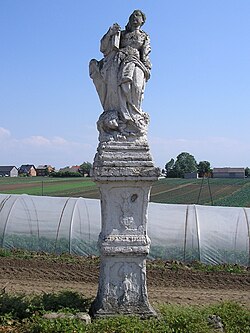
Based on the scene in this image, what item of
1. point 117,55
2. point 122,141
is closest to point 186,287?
point 122,141

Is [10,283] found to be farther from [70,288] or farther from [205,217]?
[205,217]

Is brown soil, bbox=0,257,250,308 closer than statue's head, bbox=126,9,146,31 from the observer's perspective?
No

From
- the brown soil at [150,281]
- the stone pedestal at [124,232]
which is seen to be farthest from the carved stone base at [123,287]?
the brown soil at [150,281]

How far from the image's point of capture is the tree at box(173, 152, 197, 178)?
9750cm

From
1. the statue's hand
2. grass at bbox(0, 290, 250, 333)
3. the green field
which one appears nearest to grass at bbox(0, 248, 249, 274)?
grass at bbox(0, 290, 250, 333)

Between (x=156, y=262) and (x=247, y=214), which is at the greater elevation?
(x=247, y=214)

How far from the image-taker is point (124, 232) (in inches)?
311

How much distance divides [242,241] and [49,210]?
275 inches

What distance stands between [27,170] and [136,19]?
366 feet

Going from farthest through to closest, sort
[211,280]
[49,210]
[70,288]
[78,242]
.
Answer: [49,210], [78,242], [211,280], [70,288]

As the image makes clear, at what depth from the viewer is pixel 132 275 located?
7934 mm

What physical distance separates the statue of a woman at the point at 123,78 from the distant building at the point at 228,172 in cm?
9859

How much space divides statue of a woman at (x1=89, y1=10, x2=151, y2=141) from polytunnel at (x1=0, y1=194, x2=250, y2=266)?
27.6 ft

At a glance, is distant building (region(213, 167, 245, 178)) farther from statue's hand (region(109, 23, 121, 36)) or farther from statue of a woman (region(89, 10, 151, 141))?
statue's hand (region(109, 23, 121, 36))
